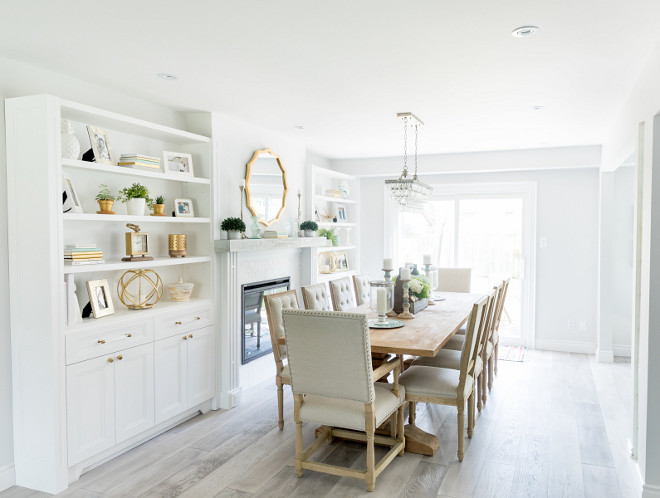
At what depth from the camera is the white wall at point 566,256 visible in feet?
20.5

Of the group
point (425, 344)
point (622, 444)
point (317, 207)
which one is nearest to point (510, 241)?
point (317, 207)

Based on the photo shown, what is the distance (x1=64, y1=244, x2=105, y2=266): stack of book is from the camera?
3.17m

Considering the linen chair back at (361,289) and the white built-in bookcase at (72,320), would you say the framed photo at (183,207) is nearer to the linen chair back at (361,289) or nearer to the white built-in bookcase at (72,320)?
the white built-in bookcase at (72,320)

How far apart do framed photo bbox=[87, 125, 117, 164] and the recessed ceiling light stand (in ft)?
8.52

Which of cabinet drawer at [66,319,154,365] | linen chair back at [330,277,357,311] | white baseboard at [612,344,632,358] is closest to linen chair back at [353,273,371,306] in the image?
linen chair back at [330,277,357,311]

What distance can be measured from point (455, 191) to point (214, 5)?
203 inches

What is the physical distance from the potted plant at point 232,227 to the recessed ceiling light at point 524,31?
267 cm

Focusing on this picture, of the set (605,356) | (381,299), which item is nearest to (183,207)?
(381,299)

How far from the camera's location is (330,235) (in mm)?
6398

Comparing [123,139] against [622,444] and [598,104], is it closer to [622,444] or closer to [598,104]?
[598,104]

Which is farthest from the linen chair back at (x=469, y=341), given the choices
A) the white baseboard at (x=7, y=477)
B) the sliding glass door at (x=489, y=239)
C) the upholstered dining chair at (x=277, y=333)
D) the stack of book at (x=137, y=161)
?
the sliding glass door at (x=489, y=239)

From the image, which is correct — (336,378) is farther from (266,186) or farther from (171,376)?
(266,186)

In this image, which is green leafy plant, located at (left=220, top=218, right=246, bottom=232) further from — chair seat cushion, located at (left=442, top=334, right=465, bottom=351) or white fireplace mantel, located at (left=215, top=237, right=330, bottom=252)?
chair seat cushion, located at (left=442, top=334, right=465, bottom=351)

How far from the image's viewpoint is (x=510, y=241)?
6.70 m
